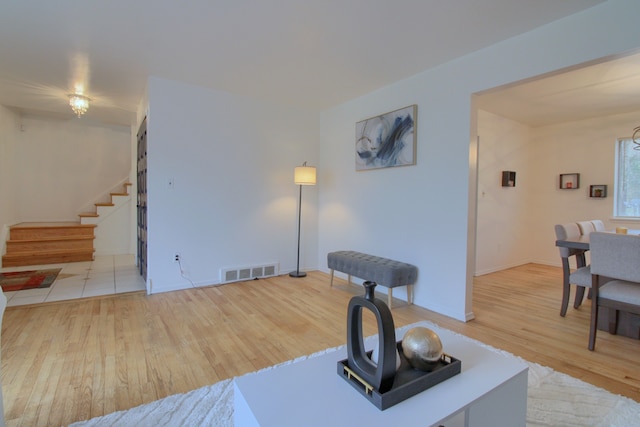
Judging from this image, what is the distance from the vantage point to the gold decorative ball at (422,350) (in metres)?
1.20

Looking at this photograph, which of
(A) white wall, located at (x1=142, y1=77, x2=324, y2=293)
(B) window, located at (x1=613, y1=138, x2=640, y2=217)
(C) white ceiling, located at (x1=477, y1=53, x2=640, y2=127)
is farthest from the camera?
(B) window, located at (x1=613, y1=138, x2=640, y2=217)

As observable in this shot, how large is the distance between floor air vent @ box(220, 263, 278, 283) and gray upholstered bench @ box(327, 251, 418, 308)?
107 cm

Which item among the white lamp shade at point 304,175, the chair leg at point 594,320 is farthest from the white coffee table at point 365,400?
the white lamp shade at point 304,175

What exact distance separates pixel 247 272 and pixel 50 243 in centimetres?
372

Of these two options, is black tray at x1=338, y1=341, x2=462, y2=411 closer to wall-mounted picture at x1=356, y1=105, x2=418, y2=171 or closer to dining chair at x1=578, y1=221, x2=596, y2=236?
wall-mounted picture at x1=356, y1=105, x2=418, y2=171

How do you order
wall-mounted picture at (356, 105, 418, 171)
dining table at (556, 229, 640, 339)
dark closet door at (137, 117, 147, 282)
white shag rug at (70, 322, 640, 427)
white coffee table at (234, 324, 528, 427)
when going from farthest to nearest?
dark closet door at (137, 117, 147, 282) → wall-mounted picture at (356, 105, 418, 171) → dining table at (556, 229, 640, 339) → white shag rug at (70, 322, 640, 427) → white coffee table at (234, 324, 528, 427)

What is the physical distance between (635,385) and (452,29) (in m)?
2.72

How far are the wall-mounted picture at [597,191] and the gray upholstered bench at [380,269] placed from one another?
3.86 m

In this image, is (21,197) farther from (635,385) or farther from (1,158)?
(635,385)

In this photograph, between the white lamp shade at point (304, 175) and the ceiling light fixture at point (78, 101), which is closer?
the ceiling light fixture at point (78, 101)

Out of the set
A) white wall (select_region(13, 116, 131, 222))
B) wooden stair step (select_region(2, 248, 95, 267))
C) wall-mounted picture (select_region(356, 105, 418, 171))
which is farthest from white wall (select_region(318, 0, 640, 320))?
white wall (select_region(13, 116, 131, 222))

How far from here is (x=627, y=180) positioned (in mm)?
4715

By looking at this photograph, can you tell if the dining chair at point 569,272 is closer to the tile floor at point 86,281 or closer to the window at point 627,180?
the window at point 627,180

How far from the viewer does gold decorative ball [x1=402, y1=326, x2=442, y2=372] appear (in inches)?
47.1
